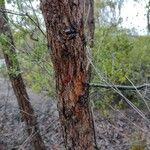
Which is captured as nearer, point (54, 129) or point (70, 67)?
point (70, 67)

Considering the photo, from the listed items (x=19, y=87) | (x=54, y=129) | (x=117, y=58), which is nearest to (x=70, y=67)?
(x=117, y=58)

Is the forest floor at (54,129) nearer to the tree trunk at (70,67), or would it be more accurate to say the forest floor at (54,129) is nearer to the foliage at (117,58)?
the foliage at (117,58)

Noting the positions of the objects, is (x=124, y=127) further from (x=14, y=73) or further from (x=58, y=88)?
(x=58, y=88)

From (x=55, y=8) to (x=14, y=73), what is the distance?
5238 mm

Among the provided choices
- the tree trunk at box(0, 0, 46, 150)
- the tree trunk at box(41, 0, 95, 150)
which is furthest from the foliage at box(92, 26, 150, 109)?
the tree trunk at box(0, 0, 46, 150)

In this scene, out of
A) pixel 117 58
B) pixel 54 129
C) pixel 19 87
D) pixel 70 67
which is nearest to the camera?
pixel 70 67

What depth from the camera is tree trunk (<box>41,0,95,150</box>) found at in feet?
11.0

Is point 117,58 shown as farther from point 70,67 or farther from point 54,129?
point 70,67

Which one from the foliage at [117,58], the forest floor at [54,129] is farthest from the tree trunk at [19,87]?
the foliage at [117,58]

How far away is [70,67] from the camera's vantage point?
11.3ft

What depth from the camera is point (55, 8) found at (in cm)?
333

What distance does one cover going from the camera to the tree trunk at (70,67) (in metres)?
3.34

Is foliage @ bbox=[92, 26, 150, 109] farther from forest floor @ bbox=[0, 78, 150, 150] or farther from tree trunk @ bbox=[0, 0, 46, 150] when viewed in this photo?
tree trunk @ bbox=[0, 0, 46, 150]

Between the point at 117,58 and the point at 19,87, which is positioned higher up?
the point at 117,58
